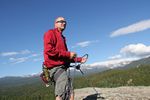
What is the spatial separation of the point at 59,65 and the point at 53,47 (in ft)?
2.08

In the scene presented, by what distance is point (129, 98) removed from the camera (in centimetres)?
1330

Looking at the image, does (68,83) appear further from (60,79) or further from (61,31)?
(61,31)

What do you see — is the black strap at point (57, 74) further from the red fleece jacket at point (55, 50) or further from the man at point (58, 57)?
the red fleece jacket at point (55, 50)

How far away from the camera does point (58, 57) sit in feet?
31.4

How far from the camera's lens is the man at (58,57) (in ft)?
30.8

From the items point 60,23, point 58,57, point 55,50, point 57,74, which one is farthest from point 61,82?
point 60,23

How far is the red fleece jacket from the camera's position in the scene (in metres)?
9.32

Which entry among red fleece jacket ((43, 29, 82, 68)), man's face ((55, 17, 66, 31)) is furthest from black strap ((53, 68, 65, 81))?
man's face ((55, 17, 66, 31))

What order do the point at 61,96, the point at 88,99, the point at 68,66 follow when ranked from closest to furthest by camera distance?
the point at 61,96
the point at 68,66
the point at 88,99

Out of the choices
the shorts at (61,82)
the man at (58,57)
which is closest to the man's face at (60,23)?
the man at (58,57)

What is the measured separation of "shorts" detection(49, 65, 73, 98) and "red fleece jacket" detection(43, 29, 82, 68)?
0.18m

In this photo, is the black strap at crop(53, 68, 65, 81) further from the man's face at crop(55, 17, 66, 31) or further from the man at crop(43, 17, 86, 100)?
the man's face at crop(55, 17, 66, 31)

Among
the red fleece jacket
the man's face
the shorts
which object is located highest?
the man's face

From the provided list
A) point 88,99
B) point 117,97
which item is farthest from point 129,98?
point 88,99
